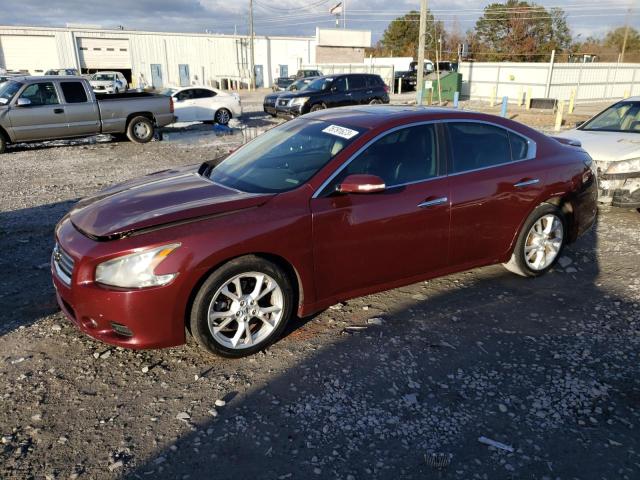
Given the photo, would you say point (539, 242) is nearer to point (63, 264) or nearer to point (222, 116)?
point (63, 264)

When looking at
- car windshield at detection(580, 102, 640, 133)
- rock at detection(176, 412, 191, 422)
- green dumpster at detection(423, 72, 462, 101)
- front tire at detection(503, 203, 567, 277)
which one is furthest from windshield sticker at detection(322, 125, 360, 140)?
green dumpster at detection(423, 72, 462, 101)

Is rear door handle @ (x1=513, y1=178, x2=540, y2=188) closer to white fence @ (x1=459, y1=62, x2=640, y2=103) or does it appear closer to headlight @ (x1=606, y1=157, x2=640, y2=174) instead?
headlight @ (x1=606, y1=157, x2=640, y2=174)

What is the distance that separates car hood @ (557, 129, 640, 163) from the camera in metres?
7.02

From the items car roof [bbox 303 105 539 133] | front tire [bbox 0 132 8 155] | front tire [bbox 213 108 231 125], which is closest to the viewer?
car roof [bbox 303 105 539 133]

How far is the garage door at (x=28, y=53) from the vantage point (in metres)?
43.8

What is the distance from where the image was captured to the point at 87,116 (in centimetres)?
1284

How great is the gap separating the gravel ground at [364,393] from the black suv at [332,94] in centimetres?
1420

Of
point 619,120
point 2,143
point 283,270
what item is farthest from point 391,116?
point 2,143

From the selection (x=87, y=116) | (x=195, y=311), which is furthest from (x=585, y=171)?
(x=87, y=116)

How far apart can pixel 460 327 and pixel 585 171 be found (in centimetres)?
233

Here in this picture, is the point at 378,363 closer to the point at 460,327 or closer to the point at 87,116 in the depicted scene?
the point at 460,327

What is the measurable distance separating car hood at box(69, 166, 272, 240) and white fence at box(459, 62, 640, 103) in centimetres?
2456

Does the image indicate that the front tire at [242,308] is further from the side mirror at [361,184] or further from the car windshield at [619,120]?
the car windshield at [619,120]

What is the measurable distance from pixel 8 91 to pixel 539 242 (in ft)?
40.4
